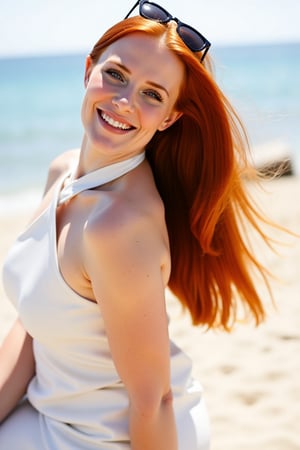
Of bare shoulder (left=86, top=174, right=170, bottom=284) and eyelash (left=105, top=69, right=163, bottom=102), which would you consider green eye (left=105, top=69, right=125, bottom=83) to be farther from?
bare shoulder (left=86, top=174, right=170, bottom=284)

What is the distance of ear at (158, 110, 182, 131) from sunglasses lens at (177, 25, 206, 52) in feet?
0.75

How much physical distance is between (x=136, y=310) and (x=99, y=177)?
51cm

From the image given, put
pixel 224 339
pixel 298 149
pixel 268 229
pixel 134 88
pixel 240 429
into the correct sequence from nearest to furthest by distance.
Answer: pixel 134 88
pixel 240 429
pixel 224 339
pixel 268 229
pixel 298 149

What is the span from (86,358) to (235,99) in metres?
1.07

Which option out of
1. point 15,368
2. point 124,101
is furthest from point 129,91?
point 15,368

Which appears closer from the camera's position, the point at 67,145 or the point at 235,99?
the point at 235,99

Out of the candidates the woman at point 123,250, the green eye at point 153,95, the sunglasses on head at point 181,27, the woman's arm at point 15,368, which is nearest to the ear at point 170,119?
the woman at point 123,250

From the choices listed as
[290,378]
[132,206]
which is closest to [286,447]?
[290,378]

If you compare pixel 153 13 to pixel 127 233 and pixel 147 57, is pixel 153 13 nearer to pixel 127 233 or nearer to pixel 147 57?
pixel 147 57

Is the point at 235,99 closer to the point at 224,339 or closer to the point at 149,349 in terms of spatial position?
the point at 149,349

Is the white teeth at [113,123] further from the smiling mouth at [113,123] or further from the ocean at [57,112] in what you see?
the ocean at [57,112]

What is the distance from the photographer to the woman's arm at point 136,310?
6.83 ft

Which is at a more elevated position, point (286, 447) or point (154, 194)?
point (154, 194)

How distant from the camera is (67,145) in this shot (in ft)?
60.1
